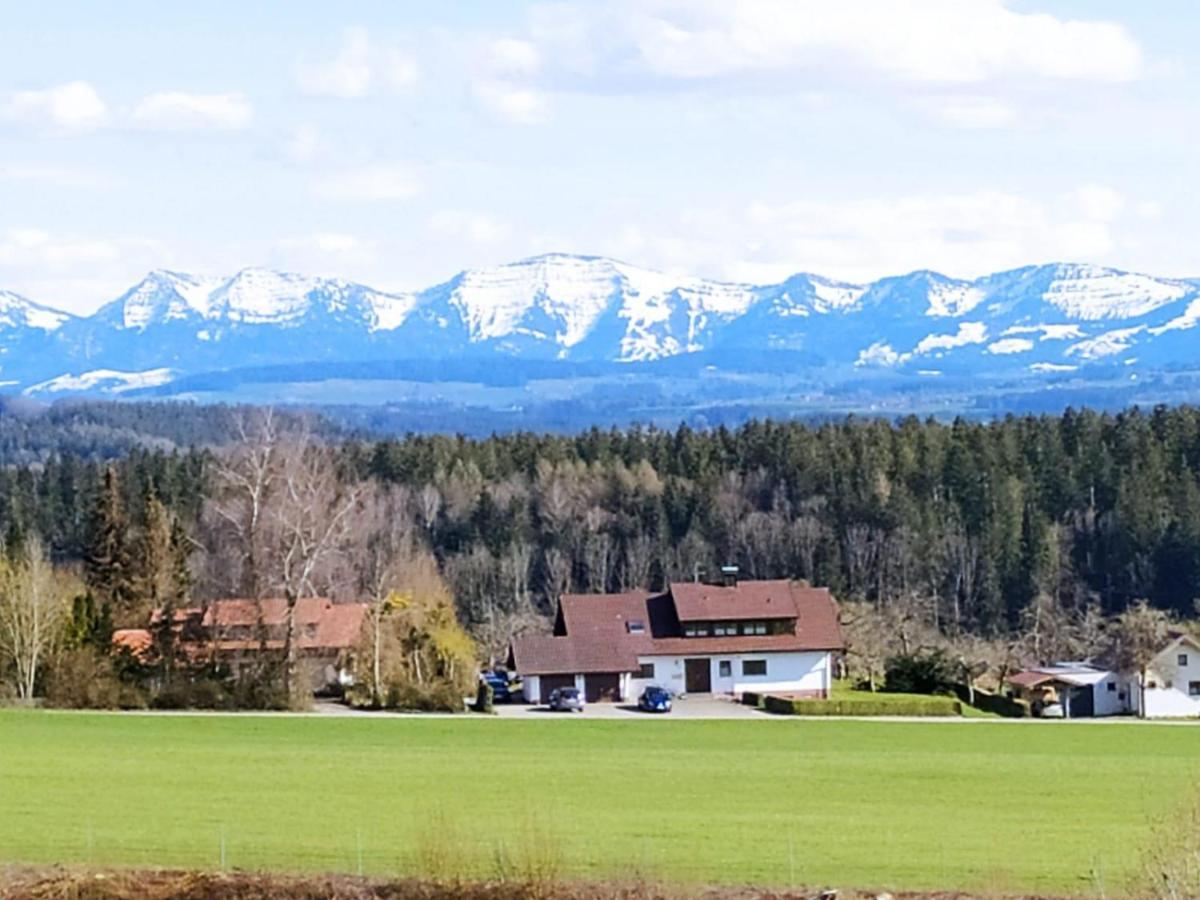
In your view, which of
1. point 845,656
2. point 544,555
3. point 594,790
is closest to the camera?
point 594,790

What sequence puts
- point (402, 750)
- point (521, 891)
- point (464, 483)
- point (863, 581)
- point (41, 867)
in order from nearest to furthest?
point (521, 891), point (41, 867), point (402, 750), point (863, 581), point (464, 483)

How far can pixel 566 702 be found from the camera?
177 ft

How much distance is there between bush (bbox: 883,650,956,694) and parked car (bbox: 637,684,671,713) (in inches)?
292

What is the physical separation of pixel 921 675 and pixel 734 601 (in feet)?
25.0

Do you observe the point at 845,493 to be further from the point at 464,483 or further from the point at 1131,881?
the point at 1131,881

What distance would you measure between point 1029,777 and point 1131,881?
12.6 m

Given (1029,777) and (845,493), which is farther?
(845,493)

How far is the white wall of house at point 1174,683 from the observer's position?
62.3 m

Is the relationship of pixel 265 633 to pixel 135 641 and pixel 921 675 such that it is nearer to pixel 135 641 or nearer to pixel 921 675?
pixel 135 641

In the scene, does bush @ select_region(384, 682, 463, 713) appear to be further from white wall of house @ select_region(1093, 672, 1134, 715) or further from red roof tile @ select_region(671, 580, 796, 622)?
white wall of house @ select_region(1093, 672, 1134, 715)

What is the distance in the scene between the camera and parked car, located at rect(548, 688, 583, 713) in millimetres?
53875

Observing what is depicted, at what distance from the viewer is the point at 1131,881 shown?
75.5 ft

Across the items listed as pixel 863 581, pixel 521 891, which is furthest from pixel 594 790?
pixel 863 581

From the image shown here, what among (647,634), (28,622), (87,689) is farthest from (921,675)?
(28,622)
